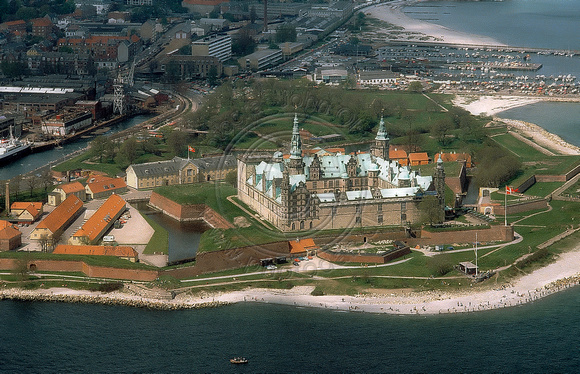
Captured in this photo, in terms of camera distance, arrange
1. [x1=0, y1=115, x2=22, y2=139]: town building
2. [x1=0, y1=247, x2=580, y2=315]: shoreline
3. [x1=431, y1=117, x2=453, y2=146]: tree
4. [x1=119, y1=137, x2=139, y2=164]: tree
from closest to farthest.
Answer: [x1=0, y1=247, x2=580, y2=315]: shoreline, [x1=119, y1=137, x2=139, y2=164]: tree, [x1=431, y1=117, x2=453, y2=146]: tree, [x1=0, y1=115, x2=22, y2=139]: town building

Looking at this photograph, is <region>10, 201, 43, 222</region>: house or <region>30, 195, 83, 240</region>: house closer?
<region>30, 195, 83, 240</region>: house

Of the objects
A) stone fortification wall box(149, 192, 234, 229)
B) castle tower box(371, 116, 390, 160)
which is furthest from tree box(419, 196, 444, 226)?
stone fortification wall box(149, 192, 234, 229)

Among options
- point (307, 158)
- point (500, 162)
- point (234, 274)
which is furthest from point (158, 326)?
point (500, 162)

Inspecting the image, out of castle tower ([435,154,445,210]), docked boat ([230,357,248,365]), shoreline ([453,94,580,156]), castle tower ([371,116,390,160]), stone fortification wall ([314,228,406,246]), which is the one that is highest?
castle tower ([371,116,390,160])

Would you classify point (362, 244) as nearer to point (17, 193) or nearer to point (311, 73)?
point (17, 193)

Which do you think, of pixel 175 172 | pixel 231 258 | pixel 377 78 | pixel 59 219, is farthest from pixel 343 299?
pixel 377 78

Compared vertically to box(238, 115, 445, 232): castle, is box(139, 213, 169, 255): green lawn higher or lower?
lower

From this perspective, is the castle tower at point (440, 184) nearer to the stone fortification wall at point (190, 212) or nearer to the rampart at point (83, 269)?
the stone fortification wall at point (190, 212)

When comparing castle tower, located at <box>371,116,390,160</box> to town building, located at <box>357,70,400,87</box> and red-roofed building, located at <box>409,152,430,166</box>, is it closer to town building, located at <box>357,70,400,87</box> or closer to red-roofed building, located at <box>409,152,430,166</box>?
red-roofed building, located at <box>409,152,430,166</box>

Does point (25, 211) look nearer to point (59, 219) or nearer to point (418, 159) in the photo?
point (59, 219)
